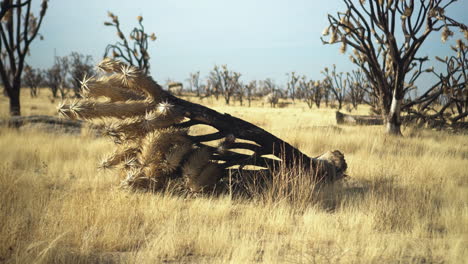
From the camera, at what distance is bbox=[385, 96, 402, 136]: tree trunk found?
9.06 m

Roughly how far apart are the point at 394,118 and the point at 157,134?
24.3 feet

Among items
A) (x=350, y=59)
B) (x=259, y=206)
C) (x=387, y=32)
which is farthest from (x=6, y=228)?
(x=350, y=59)

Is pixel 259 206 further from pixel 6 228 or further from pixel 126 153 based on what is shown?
pixel 6 228

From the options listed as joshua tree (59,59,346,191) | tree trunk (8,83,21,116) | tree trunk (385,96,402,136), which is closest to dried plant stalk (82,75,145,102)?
joshua tree (59,59,346,191)

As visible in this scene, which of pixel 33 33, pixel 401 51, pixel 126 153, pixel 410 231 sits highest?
pixel 33 33

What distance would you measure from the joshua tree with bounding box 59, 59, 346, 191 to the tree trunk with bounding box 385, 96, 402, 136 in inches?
236

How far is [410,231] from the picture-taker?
10.4 ft

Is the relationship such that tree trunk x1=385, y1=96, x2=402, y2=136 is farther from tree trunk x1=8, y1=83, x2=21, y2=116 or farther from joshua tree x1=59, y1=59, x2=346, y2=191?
tree trunk x1=8, y1=83, x2=21, y2=116

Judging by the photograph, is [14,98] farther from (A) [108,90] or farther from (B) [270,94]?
(B) [270,94]

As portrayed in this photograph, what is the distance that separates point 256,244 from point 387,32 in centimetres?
828

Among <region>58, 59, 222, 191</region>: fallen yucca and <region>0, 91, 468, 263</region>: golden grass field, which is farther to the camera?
<region>58, 59, 222, 191</region>: fallen yucca

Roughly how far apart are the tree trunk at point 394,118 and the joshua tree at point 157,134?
5.99 meters

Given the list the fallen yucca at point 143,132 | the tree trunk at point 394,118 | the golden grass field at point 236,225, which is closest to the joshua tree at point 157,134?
the fallen yucca at point 143,132

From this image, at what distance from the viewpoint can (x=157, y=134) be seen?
390cm
